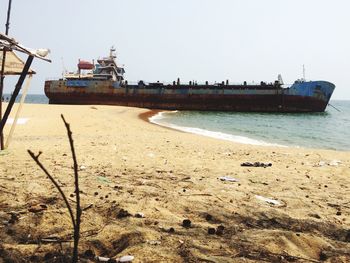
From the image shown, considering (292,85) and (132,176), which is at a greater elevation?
(292,85)

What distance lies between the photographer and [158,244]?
2686mm

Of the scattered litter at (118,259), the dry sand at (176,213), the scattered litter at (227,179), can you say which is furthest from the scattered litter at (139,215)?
the scattered litter at (227,179)

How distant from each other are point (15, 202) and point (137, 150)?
5.30 m

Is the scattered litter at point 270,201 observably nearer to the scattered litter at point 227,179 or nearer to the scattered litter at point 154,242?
the scattered litter at point 227,179

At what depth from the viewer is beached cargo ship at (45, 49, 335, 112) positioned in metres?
42.1

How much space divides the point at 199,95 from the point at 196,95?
1.38 feet

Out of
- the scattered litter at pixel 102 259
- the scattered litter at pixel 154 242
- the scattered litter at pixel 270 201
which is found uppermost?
the scattered litter at pixel 154 242

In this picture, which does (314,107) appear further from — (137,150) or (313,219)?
(313,219)

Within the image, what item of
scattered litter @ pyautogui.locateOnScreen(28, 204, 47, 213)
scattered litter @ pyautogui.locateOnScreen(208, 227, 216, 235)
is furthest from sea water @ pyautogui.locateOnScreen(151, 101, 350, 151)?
scattered litter @ pyautogui.locateOnScreen(28, 204, 47, 213)

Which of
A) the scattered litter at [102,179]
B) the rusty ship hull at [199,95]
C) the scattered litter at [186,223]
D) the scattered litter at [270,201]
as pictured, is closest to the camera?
the scattered litter at [186,223]

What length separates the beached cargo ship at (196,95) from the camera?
1657 inches

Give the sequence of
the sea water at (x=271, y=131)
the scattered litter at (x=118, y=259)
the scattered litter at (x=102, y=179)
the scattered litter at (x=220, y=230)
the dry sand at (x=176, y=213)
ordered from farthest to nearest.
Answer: the sea water at (x=271, y=131) → the scattered litter at (x=102, y=179) → the scattered litter at (x=220, y=230) → the dry sand at (x=176, y=213) → the scattered litter at (x=118, y=259)

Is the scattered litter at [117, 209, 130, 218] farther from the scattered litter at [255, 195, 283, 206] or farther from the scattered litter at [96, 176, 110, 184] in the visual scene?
the scattered litter at [255, 195, 283, 206]

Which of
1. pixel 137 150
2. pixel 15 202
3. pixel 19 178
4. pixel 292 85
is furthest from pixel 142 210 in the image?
pixel 292 85
